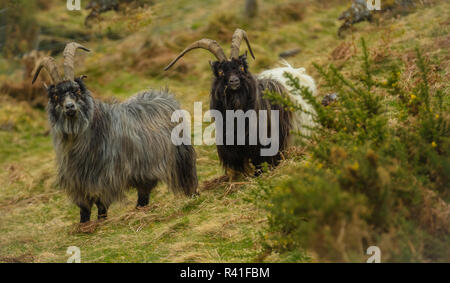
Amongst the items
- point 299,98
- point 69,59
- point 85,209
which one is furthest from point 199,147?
point 69,59

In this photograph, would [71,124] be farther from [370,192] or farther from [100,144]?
[370,192]

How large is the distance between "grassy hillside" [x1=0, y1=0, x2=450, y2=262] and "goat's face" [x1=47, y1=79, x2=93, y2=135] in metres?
1.21

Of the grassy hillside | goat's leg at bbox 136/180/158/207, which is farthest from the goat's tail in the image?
goat's leg at bbox 136/180/158/207

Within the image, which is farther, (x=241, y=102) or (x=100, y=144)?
(x=241, y=102)

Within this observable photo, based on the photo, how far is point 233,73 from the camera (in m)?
7.54

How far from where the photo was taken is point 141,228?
6.84 meters

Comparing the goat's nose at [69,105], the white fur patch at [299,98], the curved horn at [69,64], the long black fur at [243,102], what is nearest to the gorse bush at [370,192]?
the long black fur at [243,102]

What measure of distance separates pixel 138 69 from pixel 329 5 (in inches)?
272

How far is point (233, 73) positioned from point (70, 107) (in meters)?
2.13
